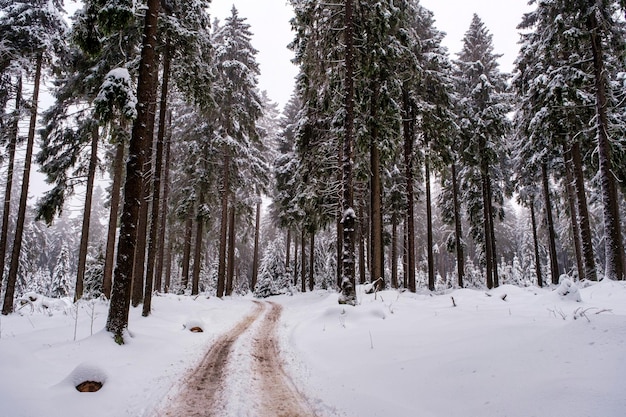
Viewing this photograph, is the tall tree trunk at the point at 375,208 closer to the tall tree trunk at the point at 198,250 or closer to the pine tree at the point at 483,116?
the pine tree at the point at 483,116

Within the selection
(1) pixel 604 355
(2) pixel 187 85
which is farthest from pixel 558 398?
(2) pixel 187 85

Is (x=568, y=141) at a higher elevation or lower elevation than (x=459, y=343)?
higher

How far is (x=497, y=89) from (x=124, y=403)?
27.7 m

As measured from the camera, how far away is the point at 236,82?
22.5m

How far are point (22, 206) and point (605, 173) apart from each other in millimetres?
24457

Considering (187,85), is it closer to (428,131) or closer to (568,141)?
(428,131)

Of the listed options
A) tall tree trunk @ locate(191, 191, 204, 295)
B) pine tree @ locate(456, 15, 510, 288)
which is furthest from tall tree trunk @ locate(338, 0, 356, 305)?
tall tree trunk @ locate(191, 191, 204, 295)

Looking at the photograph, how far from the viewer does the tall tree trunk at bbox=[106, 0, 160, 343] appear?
7.76 metres

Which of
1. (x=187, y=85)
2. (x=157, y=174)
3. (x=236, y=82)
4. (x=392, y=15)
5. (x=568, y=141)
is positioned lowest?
(x=157, y=174)

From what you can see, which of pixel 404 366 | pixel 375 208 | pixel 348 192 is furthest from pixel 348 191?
pixel 404 366

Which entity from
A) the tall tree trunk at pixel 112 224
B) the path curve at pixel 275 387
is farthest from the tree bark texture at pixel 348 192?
the tall tree trunk at pixel 112 224

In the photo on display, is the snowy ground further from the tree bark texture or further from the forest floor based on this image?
the tree bark texture

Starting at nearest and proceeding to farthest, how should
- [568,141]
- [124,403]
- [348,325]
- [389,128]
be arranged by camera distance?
[124,403], [348,325], [389,128], [568,141]

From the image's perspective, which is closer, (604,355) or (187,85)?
(604,355)
